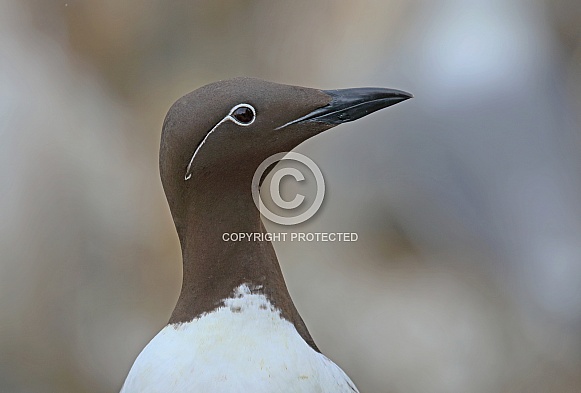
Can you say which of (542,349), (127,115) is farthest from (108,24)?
(542,349)

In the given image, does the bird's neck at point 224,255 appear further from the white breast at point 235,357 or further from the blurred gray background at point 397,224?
the blurred gray background at point 397,224

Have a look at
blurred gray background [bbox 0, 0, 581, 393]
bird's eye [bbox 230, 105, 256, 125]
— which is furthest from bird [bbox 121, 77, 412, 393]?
blurred gray background [bbox 0, 0, 581, 393]

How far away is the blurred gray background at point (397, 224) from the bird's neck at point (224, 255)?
7.83ft

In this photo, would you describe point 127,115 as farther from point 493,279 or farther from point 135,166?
point 493,279

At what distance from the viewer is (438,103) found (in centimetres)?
454

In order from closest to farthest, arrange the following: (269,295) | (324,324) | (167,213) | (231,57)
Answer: (269,295), (324,324), (167,213), (231,57)

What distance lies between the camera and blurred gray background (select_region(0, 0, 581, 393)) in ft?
14.9

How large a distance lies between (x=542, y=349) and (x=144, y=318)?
89.1 inches

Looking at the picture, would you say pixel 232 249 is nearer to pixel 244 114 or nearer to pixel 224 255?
pixel 224 255

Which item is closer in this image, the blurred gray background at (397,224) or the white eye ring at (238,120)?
the white eye ring at (238,120)

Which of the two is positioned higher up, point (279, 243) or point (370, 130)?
point (370, 130)

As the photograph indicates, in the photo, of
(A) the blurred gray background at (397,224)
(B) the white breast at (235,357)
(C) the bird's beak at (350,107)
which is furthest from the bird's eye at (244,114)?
(A) the blurred gray background at (397,224)

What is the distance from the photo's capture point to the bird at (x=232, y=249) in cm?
201

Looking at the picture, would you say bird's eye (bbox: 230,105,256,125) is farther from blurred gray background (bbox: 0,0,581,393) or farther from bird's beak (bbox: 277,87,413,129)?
blurred gray background (bbox: 0,0,581,393)
